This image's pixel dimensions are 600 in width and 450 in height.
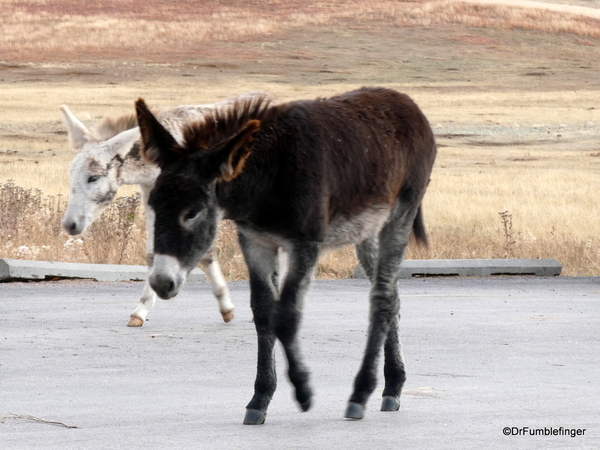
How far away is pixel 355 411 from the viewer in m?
7.74

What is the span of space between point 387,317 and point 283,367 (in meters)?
2.37

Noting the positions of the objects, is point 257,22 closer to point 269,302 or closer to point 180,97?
point 180,97

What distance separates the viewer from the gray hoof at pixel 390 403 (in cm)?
820

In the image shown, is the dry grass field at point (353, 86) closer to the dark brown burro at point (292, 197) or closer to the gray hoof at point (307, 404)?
the dark brown burro at point (292, 197)

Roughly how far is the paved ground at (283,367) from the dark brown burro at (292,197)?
351 mm

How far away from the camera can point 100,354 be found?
10617mm

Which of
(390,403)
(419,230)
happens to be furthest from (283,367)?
(390,403)

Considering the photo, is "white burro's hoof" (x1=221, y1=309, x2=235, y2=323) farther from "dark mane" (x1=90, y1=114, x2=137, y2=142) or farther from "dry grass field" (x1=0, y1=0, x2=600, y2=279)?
"dry grass field" (x1=0, y1=0, x2=600, y2=279)

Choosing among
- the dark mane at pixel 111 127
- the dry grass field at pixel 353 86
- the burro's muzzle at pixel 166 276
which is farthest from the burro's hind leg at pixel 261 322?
the dry grass field at pixel 353 86

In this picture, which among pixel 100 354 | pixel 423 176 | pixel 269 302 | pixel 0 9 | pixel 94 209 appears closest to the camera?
pixel 269 302

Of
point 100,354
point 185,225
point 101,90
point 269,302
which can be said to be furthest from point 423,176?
point 101,90

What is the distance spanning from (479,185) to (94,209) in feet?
78.7

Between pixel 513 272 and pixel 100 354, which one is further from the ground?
pixel 100 354

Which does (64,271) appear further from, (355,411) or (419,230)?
(355,411)
